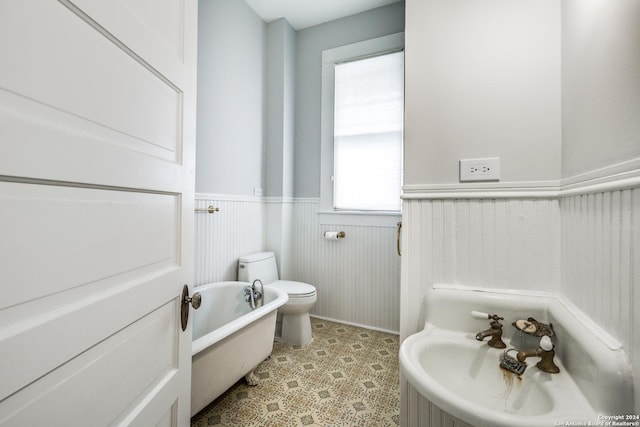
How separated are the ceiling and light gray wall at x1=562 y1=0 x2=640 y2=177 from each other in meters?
A: 1.98

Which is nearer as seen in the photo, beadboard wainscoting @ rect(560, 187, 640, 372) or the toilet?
beadboard wainscoting @ rect(560, 187, 640, 372)

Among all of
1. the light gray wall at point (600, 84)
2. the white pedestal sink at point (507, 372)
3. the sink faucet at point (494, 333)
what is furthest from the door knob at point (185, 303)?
the light gray wall at point (600, 84)

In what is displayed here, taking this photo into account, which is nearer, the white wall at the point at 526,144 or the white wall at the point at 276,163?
the white wall at the point at 526,144

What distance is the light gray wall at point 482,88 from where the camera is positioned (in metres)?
1.08

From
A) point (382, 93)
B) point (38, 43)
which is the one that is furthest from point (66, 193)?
point (382, 93)

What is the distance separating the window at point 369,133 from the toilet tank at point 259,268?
33.1 inches

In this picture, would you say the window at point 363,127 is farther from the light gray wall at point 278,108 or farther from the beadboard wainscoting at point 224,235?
the beadboard wainscoting at point 224,235

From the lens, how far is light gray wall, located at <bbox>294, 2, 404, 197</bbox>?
8.96 ft

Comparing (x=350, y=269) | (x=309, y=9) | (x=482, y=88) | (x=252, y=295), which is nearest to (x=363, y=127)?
(x=309, y=9)

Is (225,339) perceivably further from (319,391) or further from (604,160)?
(604,160)

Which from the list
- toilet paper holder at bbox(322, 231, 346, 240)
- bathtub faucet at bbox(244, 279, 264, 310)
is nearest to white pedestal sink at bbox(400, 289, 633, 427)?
bathtub faucet at bbox(244, 279, 264, 310)

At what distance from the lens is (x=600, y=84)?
783 mm

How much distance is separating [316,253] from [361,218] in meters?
0.59

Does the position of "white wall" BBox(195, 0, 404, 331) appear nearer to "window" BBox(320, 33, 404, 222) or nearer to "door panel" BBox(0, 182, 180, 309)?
"window" BBox(320, 33, 404, 222)
